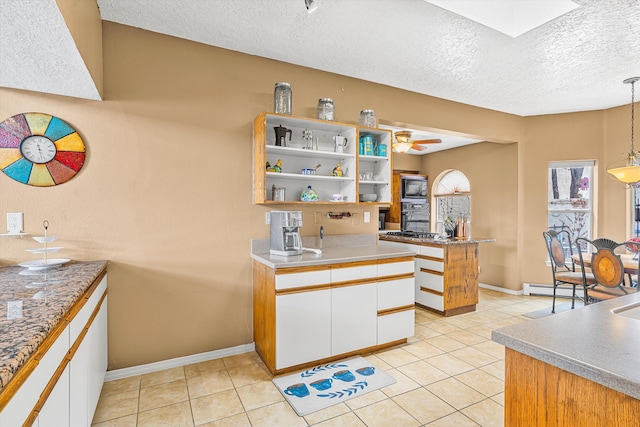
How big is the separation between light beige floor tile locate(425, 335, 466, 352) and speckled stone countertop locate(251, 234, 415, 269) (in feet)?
3.07

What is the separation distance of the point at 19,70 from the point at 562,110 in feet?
20.0

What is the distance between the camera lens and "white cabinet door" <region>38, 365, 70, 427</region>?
110 centimetres

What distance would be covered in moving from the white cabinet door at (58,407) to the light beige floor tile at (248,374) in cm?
127

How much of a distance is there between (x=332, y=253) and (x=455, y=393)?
1431 millimetres

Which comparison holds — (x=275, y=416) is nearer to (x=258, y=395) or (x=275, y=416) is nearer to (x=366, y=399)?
(x=258, y=395)

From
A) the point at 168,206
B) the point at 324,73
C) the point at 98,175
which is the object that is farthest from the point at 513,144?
the point at 98,175

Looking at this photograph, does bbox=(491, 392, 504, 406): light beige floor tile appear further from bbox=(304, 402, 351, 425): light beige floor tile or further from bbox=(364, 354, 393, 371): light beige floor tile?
bbox=(304, 402, 351, 425): light beige floor tile

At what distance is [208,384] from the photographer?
247 centimetres

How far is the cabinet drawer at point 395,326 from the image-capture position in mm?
2996

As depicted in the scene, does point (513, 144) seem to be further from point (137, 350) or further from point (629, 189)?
point (137, 350)

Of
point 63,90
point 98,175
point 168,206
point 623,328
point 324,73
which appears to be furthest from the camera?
point 324,73

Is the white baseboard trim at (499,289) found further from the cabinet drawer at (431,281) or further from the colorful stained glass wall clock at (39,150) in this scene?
the colorful stained glass wall clock at (39,150)

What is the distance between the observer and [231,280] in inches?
117

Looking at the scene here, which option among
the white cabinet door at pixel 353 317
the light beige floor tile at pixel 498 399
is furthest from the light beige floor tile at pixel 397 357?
the light beige floor tile at pixel 498 399
